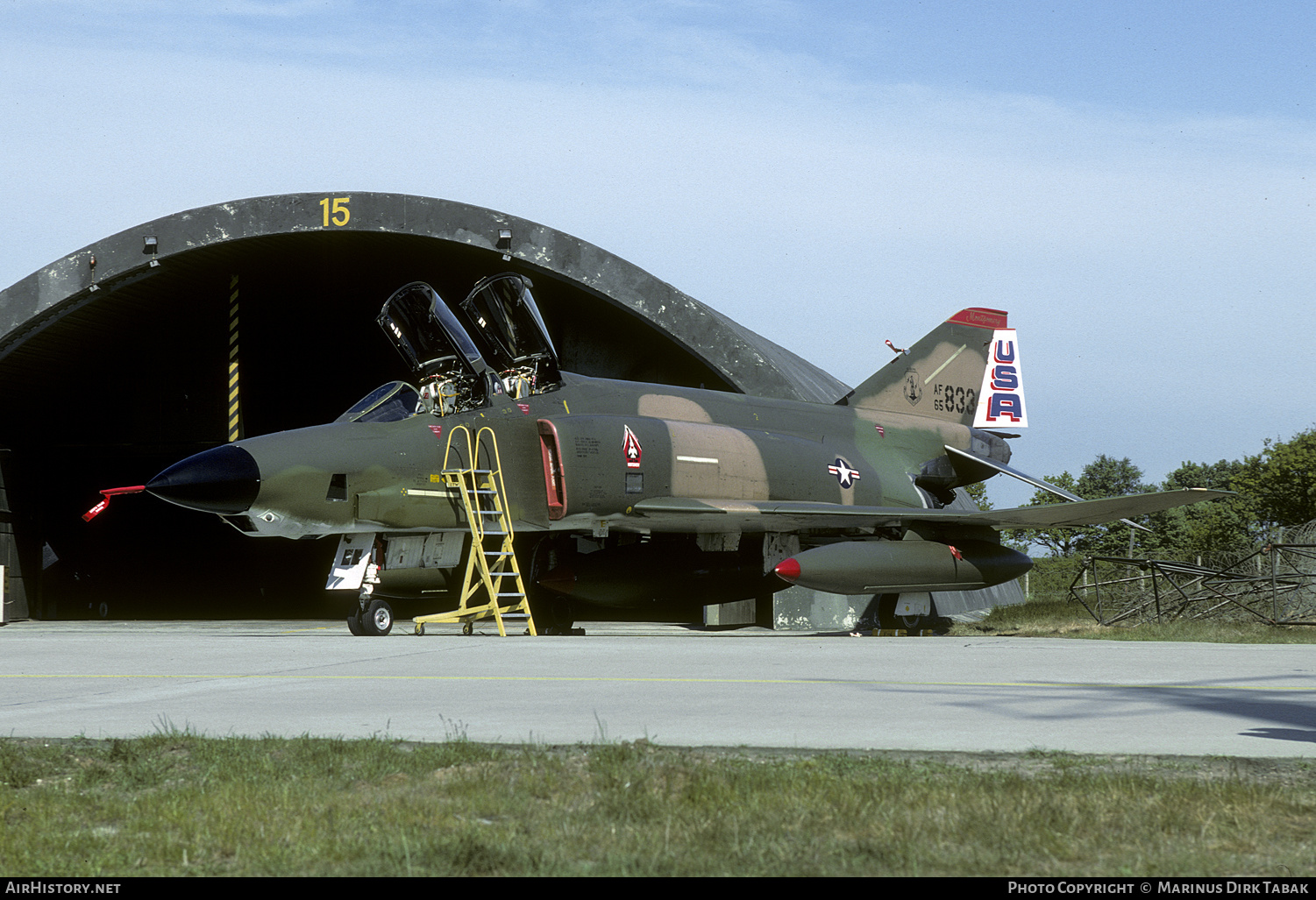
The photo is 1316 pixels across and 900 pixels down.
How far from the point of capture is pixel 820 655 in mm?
10086

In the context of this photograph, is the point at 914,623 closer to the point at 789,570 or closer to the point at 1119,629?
the point at 1119,629

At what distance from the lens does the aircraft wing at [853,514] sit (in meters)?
15.5

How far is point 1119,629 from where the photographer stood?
1501cm

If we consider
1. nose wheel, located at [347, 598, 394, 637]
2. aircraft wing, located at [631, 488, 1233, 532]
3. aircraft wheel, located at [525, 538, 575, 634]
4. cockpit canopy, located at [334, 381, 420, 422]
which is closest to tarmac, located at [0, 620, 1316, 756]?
nose wheel, located at [347, 598, 394, 637]

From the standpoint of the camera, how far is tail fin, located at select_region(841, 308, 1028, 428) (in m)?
21.2

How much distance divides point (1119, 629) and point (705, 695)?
9942 millimetres

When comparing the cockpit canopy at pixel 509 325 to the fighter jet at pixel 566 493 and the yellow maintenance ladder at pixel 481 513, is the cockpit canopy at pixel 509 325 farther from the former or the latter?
the yellow maintenance ladder at pixel 481 513

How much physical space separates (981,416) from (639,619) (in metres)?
8.79

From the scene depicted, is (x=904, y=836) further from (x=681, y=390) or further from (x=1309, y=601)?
(x=1309, y=601)

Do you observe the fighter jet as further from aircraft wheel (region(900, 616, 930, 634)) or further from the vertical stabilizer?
the vertical stabilizer

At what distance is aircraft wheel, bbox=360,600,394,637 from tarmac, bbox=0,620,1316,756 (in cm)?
239

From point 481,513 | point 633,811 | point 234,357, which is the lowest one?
point 633,811

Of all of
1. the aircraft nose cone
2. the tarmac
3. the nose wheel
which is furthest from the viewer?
the nose wheel

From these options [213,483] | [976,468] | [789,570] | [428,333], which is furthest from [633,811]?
[976,468]
